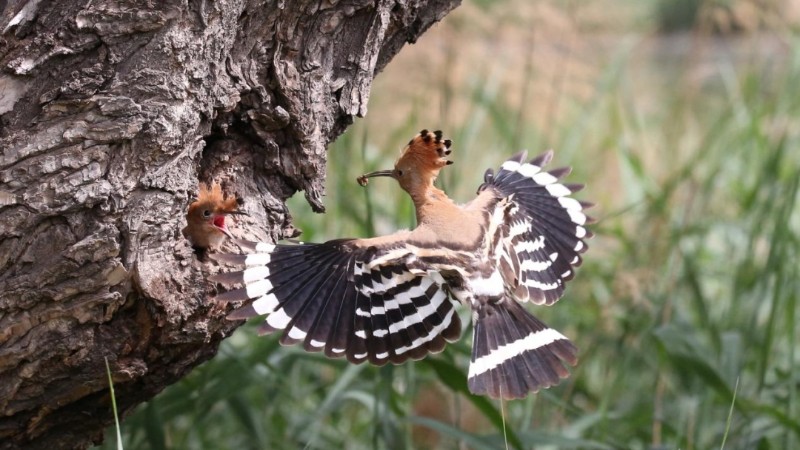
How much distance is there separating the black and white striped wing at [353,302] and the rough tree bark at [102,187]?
0.12m

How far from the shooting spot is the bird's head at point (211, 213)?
1.93 meters

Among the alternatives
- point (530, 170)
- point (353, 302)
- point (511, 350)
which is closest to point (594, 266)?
point (530, 170)

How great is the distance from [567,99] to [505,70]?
0.86 ft

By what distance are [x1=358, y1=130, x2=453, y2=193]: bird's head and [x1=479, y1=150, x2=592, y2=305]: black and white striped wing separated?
170mm

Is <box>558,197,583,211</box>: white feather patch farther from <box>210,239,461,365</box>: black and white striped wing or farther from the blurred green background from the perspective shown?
<box>210,239,461,365</box>: black and white striped wing

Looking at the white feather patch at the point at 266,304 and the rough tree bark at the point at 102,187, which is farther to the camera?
the white feather patch at the point at 266,304

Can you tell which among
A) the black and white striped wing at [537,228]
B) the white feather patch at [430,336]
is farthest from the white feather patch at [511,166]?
the white feather patch at [430,336]

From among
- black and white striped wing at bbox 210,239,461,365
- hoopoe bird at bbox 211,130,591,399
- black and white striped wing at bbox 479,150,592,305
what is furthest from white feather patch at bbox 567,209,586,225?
black and white striped wing at bbox 210,239,461,365

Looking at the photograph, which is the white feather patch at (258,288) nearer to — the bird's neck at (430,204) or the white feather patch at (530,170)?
the bird's neck at (430,204)

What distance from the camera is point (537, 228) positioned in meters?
2.49

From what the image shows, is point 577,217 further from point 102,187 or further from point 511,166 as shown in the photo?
point 102,187

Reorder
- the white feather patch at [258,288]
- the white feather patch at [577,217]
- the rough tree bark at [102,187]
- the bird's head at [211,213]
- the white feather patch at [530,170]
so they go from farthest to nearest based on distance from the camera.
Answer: the white feather patch at [530,170]
the white feather patch at [577,217]
the bird's head at [211,213]
the white feather patch at [258,288]
the rough tree bark at [102,187]

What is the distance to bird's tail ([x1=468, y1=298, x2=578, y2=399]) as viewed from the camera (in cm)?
200

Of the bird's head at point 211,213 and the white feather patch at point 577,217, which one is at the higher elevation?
the white feather patch at point 577,217
